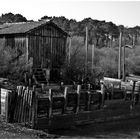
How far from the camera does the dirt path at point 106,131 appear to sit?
16.7 m

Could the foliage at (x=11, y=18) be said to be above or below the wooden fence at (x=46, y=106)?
above

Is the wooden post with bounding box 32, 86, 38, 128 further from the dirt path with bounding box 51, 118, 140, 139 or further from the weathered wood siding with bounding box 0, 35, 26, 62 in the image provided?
the weathered wood siding with bounding box 0, 35, 26, 62

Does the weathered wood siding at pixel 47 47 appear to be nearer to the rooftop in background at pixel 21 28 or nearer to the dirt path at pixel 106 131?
the rooftop in background at pixel 21 28

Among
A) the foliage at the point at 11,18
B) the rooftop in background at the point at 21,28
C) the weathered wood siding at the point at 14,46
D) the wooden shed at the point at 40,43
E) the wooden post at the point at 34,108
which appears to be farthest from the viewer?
the foliage at the point at 11,18

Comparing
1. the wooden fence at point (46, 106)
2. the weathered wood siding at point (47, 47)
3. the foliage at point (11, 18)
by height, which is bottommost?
the wooden fence at point (46, 106)

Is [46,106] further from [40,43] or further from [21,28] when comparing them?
[21,28]

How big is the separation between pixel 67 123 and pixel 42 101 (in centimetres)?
211

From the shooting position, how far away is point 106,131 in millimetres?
17938

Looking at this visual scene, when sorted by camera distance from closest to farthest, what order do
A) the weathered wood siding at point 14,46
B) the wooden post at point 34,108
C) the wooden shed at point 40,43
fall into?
1. the wooden post at point 34,108
2. the weathered wood siding at point 14,46
3. the wooden shed at point 40,43

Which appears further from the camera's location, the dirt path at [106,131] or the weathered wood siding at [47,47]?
the weathered wood siding at [47,47]

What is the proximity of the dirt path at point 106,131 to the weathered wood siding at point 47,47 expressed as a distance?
36.2 feet

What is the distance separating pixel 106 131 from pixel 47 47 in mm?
13425

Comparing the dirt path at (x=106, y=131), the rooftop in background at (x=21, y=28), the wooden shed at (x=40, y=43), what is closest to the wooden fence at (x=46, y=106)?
the dirt path at (x=106, y=131)

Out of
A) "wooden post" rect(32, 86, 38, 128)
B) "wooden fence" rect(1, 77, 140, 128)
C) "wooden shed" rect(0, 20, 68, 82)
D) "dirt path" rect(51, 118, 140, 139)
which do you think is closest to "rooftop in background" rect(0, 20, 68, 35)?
"wooden shed" rect(0, 20, 68, 82)
